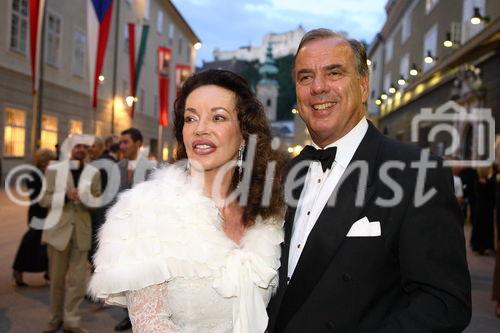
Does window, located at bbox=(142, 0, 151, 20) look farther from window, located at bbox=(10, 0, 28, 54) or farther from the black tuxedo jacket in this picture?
the black tuxedo jacket

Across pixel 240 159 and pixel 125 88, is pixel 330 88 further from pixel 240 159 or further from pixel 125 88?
pixel 125 88

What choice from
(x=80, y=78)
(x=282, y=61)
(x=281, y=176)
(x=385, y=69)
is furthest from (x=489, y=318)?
(x=282, y=61)

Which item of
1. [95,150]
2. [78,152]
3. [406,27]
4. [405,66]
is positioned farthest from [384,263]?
[406,27]

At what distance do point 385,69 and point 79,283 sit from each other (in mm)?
36631

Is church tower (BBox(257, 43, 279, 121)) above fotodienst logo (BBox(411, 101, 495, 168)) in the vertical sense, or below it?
above

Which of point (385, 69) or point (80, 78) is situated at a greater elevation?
point (385, 69)

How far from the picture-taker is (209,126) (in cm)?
247

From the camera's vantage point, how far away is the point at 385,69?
128 ft

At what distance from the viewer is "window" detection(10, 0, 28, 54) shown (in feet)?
60.4

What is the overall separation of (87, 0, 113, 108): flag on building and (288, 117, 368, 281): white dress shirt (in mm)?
12775

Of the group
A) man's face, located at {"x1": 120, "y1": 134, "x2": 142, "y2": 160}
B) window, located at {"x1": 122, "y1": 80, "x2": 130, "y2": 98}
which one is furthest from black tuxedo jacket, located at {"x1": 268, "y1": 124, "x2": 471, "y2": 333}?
window, located at {"x1": 122, "y1": 80, "x2": 130, "y2": 98}

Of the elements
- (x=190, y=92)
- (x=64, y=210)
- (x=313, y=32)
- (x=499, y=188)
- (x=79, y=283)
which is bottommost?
(x=79, y=283)

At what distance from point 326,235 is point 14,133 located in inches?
755

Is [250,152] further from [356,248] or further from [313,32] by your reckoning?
[356,248]
